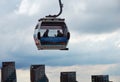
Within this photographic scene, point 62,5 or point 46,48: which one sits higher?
point 62,5

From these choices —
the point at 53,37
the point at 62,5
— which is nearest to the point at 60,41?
the point at 53,37

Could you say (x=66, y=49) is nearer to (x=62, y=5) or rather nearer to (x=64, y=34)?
(x=64, y=34)

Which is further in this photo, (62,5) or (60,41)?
(60,41)

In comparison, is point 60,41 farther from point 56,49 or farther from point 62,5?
point 62,5
